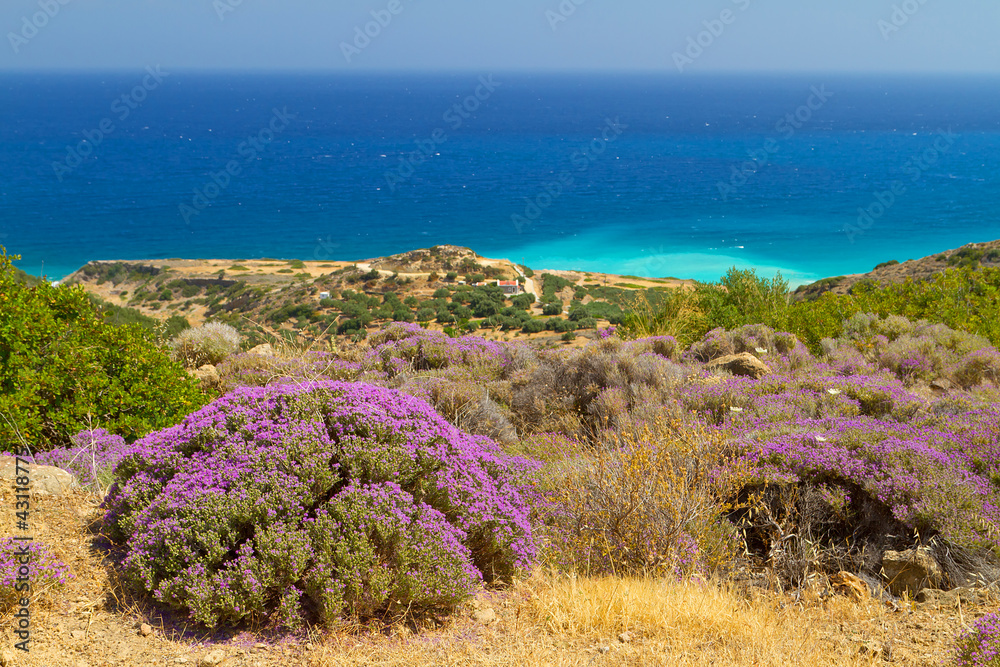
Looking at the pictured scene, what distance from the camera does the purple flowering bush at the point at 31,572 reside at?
339 cm

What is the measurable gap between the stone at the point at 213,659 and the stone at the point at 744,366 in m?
5.98

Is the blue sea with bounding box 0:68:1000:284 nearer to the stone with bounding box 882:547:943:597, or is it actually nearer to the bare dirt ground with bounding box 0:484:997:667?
the stone with bounding box 882:547:943:597

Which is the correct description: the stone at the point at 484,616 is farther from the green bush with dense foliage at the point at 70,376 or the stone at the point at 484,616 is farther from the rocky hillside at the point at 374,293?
the rocky hillside at the point at 374,293

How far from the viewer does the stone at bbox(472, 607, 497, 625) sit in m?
3.70

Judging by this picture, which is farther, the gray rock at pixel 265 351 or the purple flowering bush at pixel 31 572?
the gray rock at pixel 265 351

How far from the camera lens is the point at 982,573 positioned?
4043 mm

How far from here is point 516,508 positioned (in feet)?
14.5

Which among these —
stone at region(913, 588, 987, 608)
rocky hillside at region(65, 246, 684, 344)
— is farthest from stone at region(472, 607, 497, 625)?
rocky hillside at region(65, 246, 684, 344)

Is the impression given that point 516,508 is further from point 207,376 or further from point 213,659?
point 207,376

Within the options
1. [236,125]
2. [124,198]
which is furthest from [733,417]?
[236,125]

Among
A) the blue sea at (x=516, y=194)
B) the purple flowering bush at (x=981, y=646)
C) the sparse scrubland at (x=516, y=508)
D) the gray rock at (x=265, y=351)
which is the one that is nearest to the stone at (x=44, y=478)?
the sparse scrubland at (x=516, y=508)

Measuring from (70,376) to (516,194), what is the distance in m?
88.3

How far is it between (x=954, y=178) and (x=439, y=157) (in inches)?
3315

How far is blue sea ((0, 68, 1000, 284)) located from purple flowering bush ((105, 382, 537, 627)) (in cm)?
5132
